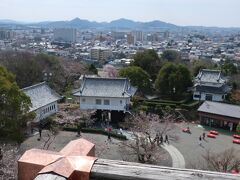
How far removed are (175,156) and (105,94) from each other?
1035cm

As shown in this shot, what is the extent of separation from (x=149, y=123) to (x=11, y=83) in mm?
10287

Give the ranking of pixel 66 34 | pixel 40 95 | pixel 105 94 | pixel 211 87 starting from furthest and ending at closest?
pixel 66 34 → pixel 211 87 → pixel 105 94 → pixel 40 95

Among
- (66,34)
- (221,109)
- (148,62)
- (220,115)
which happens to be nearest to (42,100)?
(220,115)

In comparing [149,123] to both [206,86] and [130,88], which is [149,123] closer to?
[130,88]

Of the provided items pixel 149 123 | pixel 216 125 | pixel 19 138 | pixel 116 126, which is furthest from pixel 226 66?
pixel 19 138

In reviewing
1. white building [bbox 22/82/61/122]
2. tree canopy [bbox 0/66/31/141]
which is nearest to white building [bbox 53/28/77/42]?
white building [bbox 22/82/61/122]

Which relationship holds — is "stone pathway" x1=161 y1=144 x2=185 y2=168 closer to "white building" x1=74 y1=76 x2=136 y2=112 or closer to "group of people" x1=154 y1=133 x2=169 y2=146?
"group of people" x1=154 y1=133 x2=169 y2=146

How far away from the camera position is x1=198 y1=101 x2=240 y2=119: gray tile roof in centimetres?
2958

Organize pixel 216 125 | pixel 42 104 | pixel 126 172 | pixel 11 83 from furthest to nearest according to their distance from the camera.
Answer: pixel 216 125
pixel 42 104
pixel 11 83
pixel 126 172

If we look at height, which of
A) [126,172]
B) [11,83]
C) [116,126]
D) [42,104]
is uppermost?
[126,172]

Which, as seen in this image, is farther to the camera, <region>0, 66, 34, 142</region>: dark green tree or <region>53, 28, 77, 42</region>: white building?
<region>53, 28, 77, 42</region>: white building

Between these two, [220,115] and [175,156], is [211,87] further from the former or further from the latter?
[175,156]

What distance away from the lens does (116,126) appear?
29.5 meters

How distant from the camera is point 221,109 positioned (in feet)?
100
